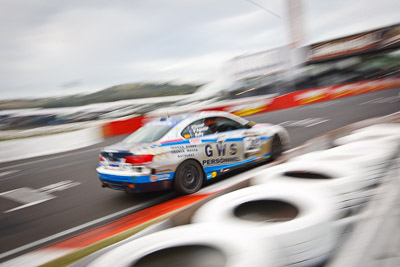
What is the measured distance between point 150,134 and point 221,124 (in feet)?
4.26

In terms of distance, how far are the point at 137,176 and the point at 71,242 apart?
1.29 m

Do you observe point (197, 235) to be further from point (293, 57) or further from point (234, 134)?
point (293, 57)

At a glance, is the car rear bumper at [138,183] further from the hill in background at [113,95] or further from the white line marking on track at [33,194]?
the hill in background at [113,95]

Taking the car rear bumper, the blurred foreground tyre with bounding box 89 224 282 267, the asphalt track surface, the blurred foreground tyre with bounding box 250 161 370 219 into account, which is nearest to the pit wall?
the asphalt track surface

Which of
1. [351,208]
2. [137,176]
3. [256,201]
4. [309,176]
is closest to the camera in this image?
[351,208]

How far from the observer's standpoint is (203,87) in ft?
102

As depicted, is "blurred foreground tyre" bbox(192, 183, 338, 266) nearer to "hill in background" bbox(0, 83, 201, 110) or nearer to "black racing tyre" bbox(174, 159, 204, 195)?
"black racing tyre" bbox(174, 159, 204, 195)

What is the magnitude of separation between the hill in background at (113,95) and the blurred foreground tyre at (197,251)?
18830mm

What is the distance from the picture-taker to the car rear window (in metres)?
5.36

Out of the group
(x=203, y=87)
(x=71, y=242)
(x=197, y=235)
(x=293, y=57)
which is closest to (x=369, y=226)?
(x=197, y=235)

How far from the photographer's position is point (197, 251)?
2115 mm

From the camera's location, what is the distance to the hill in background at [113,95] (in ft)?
64.2

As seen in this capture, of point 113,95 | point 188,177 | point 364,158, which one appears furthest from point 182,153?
point 113,95

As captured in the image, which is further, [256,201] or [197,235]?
[256,201]
